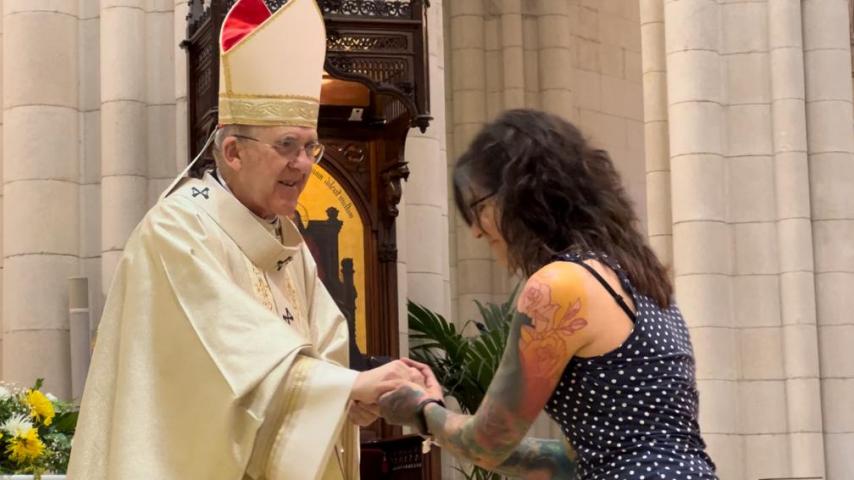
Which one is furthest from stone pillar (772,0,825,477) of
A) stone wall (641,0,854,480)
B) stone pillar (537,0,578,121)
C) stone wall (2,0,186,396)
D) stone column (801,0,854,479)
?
stone wall (2,0,186,396)

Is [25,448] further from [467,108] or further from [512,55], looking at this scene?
[512,55]

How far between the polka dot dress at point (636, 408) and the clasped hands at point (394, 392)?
58 cm

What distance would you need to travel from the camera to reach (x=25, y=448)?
5.56 m

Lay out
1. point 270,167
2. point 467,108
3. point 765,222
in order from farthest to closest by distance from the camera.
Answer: point 467,108 < point 765,222 < point 270,167

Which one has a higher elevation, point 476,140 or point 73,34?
point 73,34

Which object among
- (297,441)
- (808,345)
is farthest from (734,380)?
(297,441)

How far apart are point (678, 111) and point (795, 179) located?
1016 millimetres

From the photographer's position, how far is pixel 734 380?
11625 millimetres

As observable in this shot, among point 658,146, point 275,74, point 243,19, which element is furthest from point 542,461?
point 658,146

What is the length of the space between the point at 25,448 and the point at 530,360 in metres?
2.79

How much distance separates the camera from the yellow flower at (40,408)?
5.83 meters

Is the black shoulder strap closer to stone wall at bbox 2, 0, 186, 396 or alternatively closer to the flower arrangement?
the flower arrangement

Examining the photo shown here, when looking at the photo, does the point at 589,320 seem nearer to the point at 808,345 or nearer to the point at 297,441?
the point at 297,441

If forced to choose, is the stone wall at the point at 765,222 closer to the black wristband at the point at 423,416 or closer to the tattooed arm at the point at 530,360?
the black wristband at the point at 423,416
